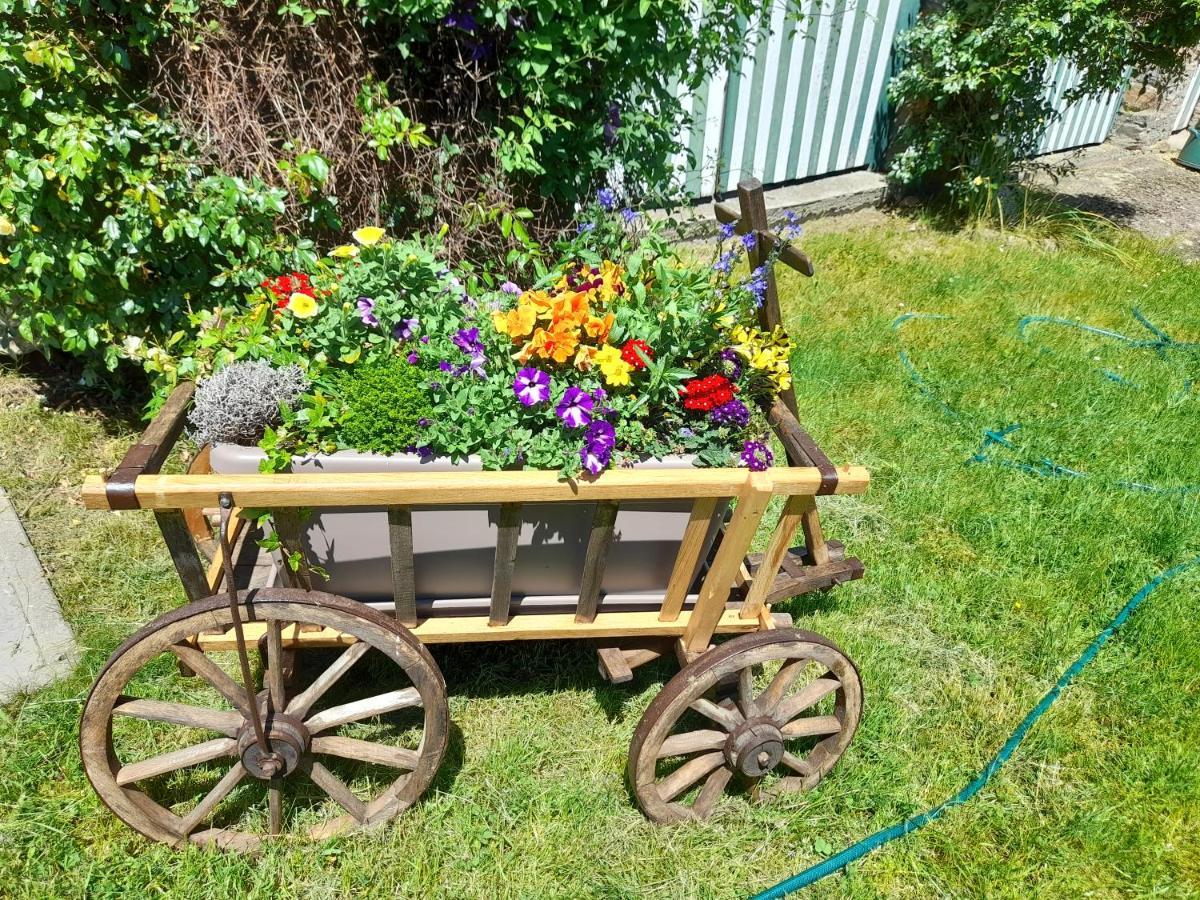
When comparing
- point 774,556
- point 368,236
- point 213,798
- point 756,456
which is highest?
point 368,236

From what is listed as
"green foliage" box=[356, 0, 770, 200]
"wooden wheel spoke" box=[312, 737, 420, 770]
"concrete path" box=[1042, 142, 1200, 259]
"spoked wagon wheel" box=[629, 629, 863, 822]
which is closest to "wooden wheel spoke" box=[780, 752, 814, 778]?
"spoked wagon wheel" box=[629, 629, 863, 822]

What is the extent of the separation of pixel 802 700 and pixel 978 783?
0.65 metres

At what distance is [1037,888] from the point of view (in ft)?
6.50

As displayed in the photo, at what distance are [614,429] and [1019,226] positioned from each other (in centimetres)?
503

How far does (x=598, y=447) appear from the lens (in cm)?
156

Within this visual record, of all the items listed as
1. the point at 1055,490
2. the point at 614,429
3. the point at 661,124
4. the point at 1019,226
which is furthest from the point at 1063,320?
the point at 614,429

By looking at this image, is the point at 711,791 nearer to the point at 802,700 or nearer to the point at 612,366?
the point at 802,700

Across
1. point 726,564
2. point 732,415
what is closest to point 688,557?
point 726,564

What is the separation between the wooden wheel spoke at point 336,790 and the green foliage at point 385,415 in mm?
761

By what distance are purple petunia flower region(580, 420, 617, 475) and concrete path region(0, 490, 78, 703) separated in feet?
5.71

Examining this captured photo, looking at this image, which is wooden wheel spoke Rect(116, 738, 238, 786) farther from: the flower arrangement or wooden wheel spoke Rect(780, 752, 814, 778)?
wooden wheel spoke Rect(780, 752, 814, 778)

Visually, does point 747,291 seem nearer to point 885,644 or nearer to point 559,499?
point 559,499

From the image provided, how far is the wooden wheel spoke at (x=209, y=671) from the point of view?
1.62 meters

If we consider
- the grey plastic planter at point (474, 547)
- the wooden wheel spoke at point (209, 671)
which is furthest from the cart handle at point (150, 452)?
the wooden wheel spoke at point (209, 671)
